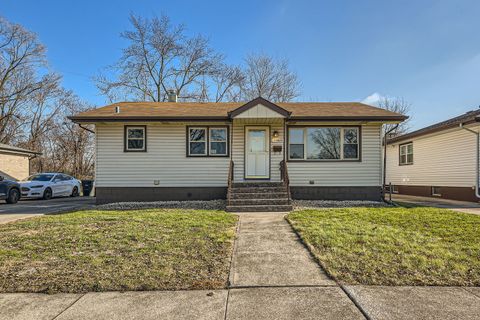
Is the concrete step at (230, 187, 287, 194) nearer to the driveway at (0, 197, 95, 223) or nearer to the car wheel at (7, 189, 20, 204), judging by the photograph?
the driveway at (0, 197, 95, 223)

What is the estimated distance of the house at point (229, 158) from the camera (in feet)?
37.7

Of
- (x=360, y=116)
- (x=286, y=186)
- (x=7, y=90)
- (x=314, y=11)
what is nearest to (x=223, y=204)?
(x=286, y=186)

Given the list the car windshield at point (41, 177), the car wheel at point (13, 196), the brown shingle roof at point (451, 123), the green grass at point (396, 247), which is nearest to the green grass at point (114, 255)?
the green grass at point (396, 247)

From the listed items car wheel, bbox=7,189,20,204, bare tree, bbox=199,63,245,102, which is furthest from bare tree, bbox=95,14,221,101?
car wheel, bbox=7,189,20,204

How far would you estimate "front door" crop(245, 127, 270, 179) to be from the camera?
11656 millimetres

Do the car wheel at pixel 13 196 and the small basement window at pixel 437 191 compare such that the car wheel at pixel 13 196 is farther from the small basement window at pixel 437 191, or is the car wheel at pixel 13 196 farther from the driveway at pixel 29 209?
the small basement window at pixel 437 191

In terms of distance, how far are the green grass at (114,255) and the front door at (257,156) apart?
4.69 m

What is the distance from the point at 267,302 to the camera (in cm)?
311

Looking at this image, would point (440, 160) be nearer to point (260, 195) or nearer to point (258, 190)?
point (258, 190)

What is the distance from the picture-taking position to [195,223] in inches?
270

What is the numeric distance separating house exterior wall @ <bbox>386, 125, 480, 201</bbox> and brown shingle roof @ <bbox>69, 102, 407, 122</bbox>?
12.4ft

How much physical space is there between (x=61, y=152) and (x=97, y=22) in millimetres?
16854

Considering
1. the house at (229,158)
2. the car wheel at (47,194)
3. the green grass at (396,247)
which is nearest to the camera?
the green grass at (396,247)

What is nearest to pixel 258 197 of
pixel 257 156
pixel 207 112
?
pixel 257 156
